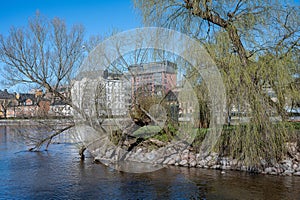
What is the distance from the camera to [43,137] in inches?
419

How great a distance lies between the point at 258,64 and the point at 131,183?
145 inches

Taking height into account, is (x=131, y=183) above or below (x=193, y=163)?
below

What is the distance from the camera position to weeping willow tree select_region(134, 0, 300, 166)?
6168 millimetres

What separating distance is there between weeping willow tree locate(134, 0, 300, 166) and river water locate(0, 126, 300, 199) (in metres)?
0.68

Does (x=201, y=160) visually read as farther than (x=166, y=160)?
No

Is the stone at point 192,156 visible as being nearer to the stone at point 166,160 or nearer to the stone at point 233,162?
the stone at point 166,160

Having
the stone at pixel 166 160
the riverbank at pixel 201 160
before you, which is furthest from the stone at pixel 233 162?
the stone at pixel 166 160

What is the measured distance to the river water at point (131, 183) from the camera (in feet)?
18.4

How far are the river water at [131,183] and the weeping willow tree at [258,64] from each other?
0.68 m

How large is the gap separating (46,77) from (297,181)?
27.8ft

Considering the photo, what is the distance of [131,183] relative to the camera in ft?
21.4

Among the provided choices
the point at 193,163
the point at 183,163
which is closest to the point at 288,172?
the point at 193,163

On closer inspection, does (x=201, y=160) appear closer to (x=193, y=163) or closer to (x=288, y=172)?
(x=193, y=163)

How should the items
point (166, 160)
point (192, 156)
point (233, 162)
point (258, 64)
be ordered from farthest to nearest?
point (166, 160) → point (192, 156) → point (233, 162) → point (258, 64)
